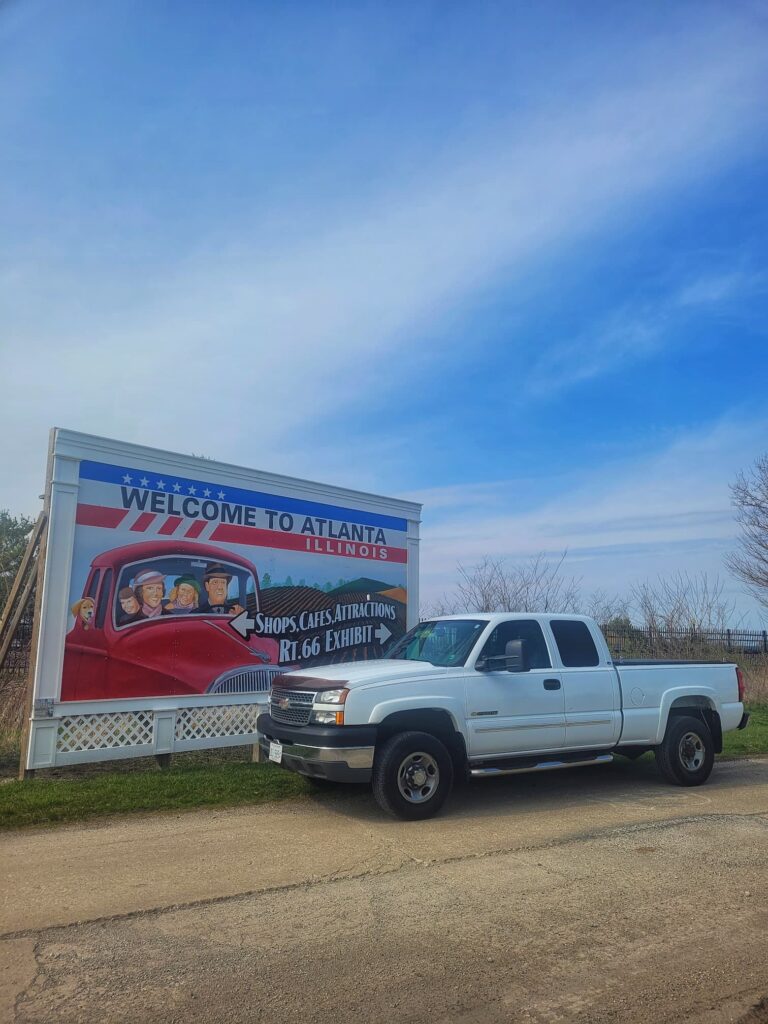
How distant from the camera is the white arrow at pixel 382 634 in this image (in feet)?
42.7

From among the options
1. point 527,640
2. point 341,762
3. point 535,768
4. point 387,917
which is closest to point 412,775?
point 341,762

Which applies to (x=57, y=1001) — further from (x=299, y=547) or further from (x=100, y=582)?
(x=299, y=547)

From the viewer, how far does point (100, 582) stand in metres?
9.85

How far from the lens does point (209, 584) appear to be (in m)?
10.9

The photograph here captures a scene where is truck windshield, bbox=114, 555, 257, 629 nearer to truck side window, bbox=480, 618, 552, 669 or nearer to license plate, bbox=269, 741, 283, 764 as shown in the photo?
license plate, bbox=269, 741, 283, 764

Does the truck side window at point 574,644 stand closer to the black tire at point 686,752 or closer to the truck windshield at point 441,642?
the truck windshield at point 441,642

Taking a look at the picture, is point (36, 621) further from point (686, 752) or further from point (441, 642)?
point (686, 752)

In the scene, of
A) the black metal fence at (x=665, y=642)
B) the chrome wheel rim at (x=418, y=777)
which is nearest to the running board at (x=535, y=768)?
the chrome wheel rim at (x=418, y=777)

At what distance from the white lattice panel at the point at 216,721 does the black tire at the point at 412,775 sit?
369 cm

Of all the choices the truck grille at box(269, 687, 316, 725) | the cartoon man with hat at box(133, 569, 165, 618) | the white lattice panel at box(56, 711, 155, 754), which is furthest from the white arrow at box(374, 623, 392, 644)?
the truck grille at box(269, 687, 316, 725)

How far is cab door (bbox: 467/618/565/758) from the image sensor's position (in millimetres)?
8195

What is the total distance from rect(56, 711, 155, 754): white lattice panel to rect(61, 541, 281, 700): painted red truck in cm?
26

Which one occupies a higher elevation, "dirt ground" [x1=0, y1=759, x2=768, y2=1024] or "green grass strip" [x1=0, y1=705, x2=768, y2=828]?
"green grass strip" [x1=0, y1=705, x2=768, y2=828]

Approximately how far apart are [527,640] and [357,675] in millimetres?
2127
